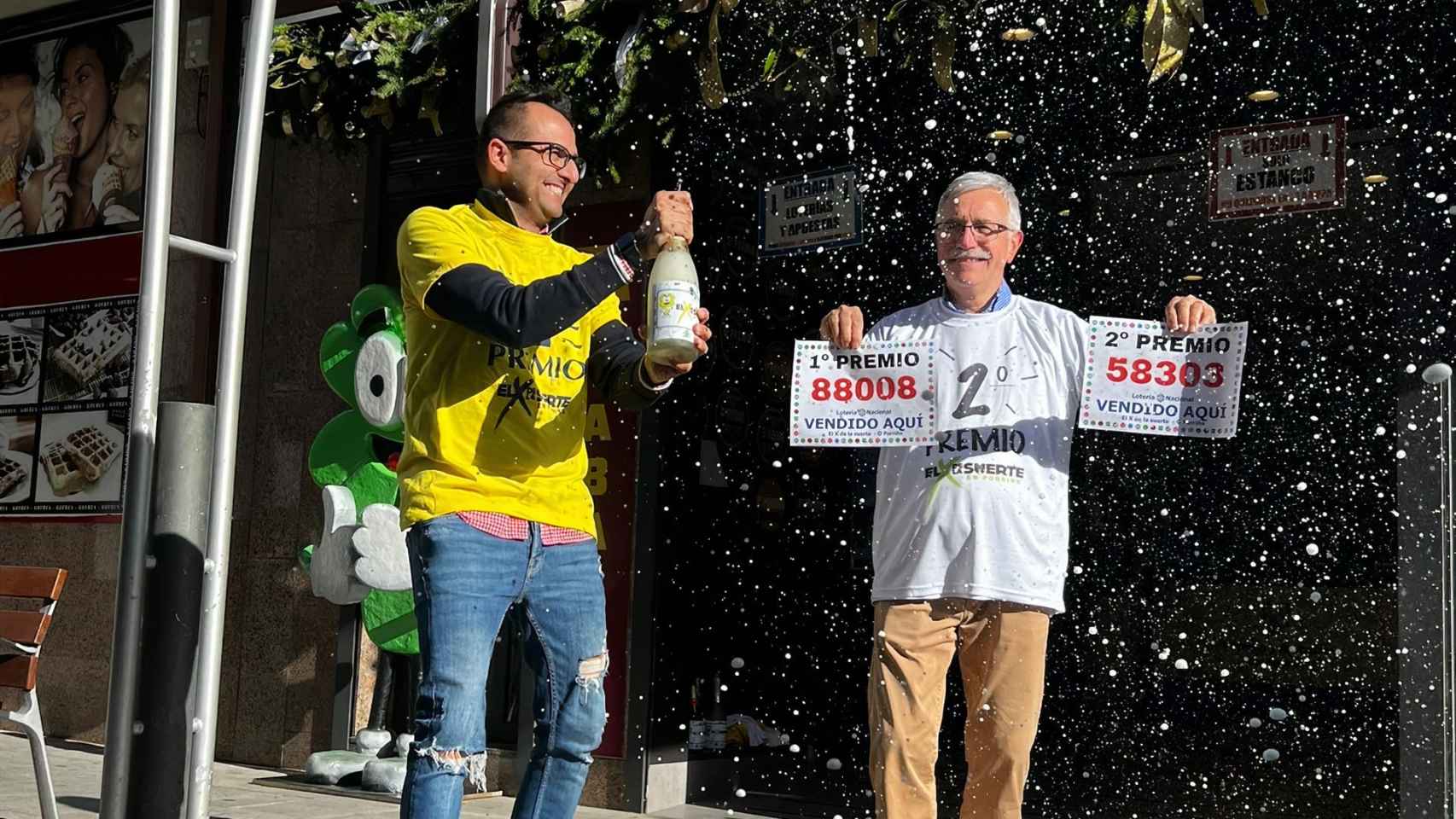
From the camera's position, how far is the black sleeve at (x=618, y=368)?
353 centimetres

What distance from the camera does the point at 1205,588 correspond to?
549 cm

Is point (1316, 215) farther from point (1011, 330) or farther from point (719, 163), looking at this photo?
point (719, 163)

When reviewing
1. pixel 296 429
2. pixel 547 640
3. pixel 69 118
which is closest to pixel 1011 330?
pixel 547 640

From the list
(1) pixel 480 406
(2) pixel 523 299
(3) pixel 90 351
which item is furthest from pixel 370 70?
(2) pixel 523 299

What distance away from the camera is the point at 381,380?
6.64 m

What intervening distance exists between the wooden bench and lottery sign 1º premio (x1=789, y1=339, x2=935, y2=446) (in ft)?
7.80

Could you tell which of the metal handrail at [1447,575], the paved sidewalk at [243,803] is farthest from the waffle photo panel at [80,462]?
the metal handrail at [1447,575]

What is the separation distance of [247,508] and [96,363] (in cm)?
162

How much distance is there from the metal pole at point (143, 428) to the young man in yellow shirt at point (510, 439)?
526 millimetres

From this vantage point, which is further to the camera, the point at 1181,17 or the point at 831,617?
the point at 831,617

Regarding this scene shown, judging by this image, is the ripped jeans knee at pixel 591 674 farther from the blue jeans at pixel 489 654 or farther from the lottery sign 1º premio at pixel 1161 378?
the lottery sign 1º premio at pixel 1161 378

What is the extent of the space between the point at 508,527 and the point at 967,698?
138 centimetres

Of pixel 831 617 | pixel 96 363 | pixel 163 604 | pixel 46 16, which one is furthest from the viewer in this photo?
pixel 46 16

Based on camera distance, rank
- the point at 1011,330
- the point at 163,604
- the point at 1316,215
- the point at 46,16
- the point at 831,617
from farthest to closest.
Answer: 1. the point at 46,16
2. the point at 831,617
3. the point at 1316,215
4. the point at 1011,330
5. the point at 163,604
